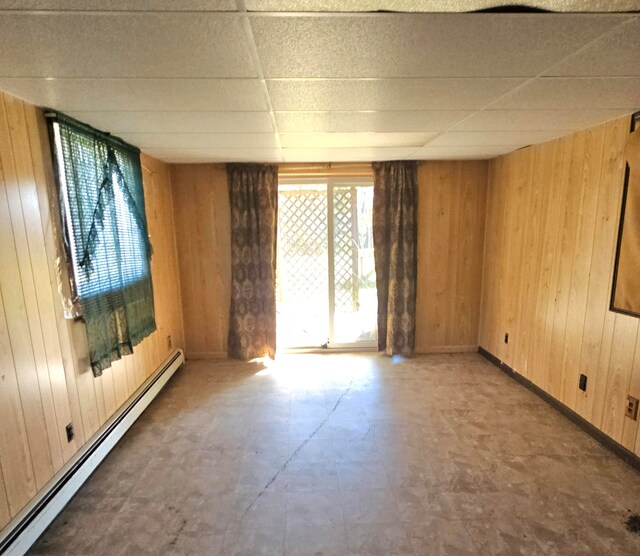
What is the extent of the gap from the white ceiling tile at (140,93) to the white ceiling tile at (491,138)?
1382 mm

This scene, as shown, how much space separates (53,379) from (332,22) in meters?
1.97

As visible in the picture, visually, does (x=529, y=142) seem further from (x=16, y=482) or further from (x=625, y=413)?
(x=16, y=482)

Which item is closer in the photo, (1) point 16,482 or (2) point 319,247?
(1) point 16,482

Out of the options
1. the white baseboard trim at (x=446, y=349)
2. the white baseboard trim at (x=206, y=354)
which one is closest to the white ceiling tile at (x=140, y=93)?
the white baseboard trim at (x=206, y=354)

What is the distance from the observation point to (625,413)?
191 cm

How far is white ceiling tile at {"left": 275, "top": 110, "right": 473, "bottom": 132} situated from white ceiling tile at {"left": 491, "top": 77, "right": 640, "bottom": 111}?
0.27m

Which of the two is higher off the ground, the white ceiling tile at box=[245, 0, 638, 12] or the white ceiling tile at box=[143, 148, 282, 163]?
the white ceiling tile at box=[143, 148, 282, 163]

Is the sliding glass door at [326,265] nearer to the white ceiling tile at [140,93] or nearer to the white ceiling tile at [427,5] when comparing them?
the white ceiling tile at [140,93]

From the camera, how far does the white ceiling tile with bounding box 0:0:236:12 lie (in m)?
0.89

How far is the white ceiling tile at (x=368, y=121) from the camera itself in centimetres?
183

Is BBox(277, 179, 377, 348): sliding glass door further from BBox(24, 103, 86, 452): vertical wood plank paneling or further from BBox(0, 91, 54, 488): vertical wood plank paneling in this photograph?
BBox(0, 91, 54, 488): vertical wood plank paneling

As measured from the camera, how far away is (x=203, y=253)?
134 inches

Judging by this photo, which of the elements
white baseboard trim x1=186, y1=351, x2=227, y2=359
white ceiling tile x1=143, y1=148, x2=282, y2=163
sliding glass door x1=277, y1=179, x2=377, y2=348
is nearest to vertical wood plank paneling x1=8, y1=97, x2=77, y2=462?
white ceiling tile x1=143, y1=148, x2=282, y2=163

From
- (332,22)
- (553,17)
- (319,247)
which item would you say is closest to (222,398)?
(319,247)
